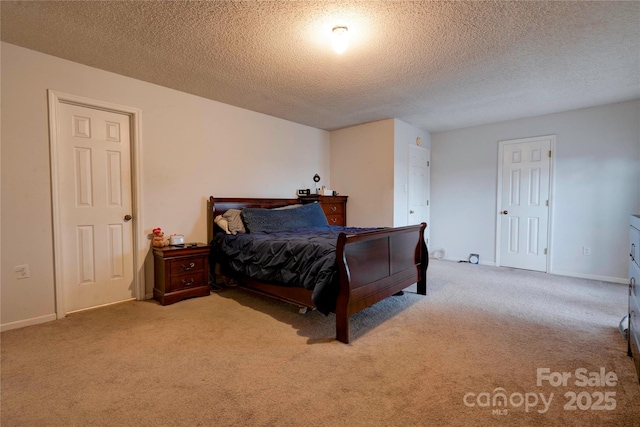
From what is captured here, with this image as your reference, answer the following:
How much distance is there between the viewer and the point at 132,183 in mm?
3324

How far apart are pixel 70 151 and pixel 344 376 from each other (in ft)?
10.5

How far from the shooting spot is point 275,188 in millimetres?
4738

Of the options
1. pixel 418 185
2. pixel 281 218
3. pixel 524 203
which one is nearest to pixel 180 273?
pixel 281 218

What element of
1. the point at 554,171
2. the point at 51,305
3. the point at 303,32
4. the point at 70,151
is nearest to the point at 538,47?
the point at 303,32

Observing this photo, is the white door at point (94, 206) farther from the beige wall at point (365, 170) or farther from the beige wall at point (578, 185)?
the beige wall at point (578, 185)

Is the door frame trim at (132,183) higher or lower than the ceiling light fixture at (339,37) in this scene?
lower

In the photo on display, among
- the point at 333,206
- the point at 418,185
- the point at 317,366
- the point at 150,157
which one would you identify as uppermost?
the point at 150,157

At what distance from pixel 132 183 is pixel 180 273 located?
112 centimetres

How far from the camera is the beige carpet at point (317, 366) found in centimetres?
154

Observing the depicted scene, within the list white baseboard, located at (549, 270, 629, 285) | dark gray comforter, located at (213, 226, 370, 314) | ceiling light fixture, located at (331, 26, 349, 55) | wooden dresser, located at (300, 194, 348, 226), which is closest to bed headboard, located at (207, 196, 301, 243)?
dark gray comforter, located at (213, 226, 370, 314)

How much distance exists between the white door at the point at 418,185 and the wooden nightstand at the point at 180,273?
338 cm

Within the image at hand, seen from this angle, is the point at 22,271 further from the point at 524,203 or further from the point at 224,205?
the point at 524,203

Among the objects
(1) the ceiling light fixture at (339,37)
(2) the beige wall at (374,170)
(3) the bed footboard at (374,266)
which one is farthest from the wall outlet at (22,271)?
(2) the beige wall at (374,170)

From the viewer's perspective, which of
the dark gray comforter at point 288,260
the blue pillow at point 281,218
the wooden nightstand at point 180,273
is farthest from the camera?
the blue pillow at point 281,218
